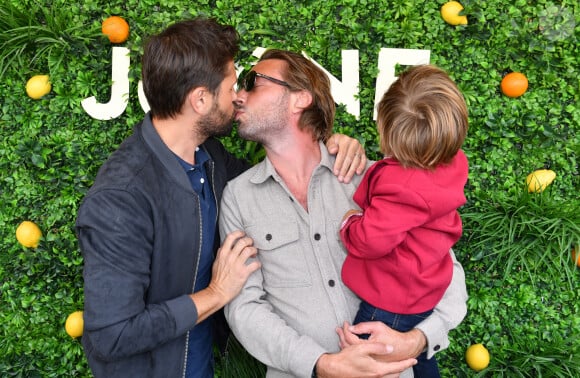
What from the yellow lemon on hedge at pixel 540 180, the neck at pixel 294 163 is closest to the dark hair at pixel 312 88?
the neck at pixel 294 163

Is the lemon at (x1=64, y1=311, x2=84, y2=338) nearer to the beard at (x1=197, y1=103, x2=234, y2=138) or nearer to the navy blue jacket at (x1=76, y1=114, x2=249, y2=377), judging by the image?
the navy blue jacket at (x1=76, y1=114, x2=249, y2=377)

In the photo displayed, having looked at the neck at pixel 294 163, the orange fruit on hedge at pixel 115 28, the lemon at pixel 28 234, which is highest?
the orange fruit on hedge at pixel 115 28

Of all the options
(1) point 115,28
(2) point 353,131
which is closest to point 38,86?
(1) point 115,28

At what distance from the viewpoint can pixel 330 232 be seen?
2461 millimetres

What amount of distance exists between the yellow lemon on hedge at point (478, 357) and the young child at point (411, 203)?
45.9 inches

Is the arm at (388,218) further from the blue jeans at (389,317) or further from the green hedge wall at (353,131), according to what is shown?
the green hedge wall at (353,131)

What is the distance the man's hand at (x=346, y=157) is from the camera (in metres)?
2.54

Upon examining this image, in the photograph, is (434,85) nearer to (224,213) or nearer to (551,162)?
(224,213)

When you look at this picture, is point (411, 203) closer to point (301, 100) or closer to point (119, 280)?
point (301, 100)

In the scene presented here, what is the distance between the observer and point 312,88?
2764mm

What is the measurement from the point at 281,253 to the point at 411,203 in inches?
32.0

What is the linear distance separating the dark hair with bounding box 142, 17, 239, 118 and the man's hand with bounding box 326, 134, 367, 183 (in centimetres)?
76

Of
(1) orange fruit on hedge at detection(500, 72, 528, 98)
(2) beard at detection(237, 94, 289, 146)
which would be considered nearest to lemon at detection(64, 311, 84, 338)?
(2) beard at detection(237, 94, 289, 146)

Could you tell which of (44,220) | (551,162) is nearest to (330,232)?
(551,162)
